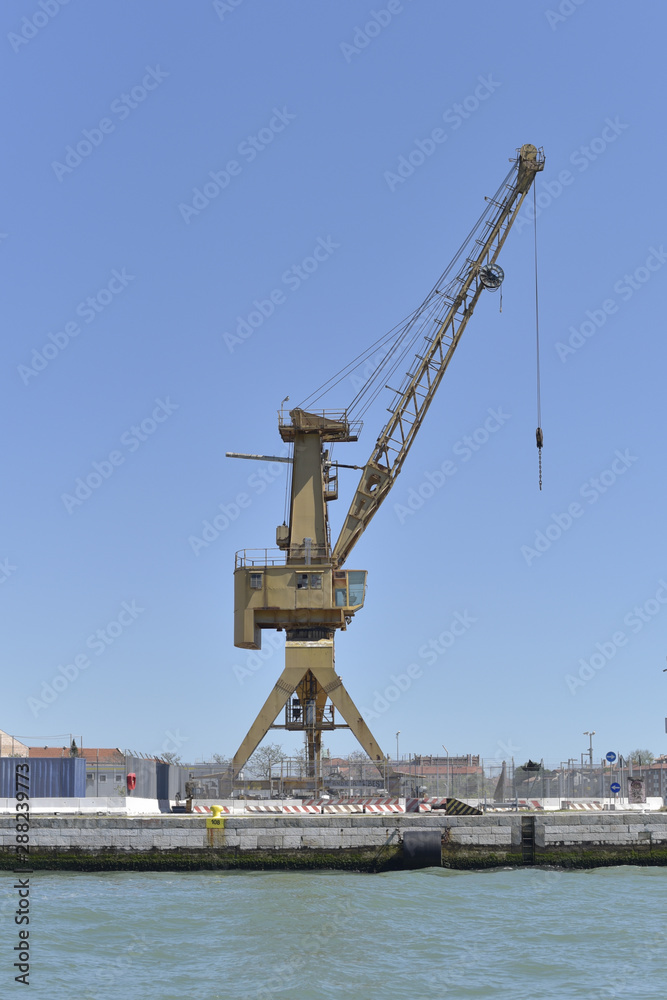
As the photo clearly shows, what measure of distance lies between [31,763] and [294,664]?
13.1 m

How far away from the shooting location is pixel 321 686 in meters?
52.4

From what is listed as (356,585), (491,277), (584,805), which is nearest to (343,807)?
(584,805)

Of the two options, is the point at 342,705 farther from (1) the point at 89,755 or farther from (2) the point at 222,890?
(1) the point at 89,755

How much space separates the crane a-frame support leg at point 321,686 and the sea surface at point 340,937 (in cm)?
1465

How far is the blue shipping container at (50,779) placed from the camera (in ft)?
141

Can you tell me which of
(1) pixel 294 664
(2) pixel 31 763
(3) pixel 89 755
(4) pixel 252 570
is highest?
(4) pixel 252 570

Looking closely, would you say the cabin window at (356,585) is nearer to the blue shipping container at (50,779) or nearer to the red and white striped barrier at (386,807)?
the red and white striped barrier at (386,807)

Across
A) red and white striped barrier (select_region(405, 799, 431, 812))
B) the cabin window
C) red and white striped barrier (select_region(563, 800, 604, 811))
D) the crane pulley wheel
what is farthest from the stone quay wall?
the crane pulley wheel

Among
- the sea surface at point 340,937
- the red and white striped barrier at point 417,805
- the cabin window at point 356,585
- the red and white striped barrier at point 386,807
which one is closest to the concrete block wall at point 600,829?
→ the sea surface at point 340,937

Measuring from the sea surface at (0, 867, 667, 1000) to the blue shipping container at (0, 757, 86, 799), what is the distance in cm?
667

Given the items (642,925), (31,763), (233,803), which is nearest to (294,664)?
(233,803)

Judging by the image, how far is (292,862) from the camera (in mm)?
37906

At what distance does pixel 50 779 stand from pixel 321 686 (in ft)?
45.3

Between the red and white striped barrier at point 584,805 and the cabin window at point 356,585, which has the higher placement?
the cabin window at point 356,585
